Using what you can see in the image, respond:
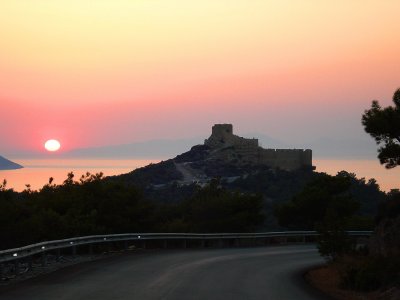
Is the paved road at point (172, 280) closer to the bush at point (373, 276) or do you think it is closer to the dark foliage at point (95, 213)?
the bush at point (373, 276)

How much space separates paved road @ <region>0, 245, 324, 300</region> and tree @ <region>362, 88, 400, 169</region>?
846 centimetres

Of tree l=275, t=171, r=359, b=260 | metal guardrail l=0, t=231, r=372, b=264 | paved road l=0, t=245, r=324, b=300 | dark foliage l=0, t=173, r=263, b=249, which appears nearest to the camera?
paved road l=0, t=245, r=324, b=300

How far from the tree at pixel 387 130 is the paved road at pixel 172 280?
8.46 m

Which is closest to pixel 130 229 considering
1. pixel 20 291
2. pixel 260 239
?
pixel 260 239

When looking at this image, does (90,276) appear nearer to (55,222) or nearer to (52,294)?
(52,294)

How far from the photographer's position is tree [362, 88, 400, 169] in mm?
34219

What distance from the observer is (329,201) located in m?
62.8

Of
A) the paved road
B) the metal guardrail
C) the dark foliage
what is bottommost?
the paved road

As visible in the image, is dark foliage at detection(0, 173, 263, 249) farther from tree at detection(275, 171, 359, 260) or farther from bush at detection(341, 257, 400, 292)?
bush at detection(341, 257, 400, 292)

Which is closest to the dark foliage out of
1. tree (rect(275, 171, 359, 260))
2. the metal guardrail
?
the metal guardrail

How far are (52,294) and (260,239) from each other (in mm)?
32517

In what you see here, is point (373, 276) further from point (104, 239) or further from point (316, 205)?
point (316, 205)

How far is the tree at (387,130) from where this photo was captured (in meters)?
34.2

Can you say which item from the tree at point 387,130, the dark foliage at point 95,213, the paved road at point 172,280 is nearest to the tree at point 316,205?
the dark foliage at point 95,213
